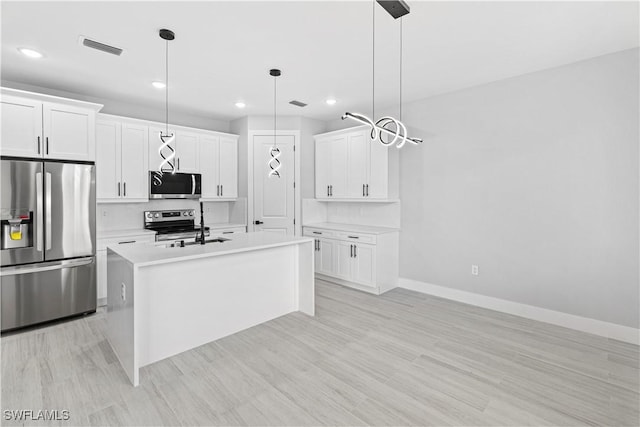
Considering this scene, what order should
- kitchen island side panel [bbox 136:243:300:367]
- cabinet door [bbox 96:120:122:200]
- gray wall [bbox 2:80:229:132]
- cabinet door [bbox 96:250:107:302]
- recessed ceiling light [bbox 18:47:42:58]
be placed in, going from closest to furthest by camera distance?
kitchen island side panel [bbox 136:243:300:367] → recessed ceiling light [bbox 18:47:42:58] → cabinet door [bbox 96:250:107:302] → gray wall [bbox 2:80:229:132] → cabinet door [bbox 96:120:122:200]

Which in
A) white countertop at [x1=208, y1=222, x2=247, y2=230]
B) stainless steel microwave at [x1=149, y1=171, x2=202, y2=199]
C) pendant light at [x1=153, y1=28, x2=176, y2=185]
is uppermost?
pendant light at [x1=153, y1=28, x2=176, y2=185]

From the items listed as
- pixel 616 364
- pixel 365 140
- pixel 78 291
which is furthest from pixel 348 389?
pixel 365 140

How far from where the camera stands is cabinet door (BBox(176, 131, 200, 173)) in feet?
15.9

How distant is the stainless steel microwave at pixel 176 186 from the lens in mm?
4605

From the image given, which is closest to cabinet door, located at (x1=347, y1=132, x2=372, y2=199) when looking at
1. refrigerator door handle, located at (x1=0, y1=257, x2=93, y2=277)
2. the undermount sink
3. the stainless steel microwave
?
the undermount sink

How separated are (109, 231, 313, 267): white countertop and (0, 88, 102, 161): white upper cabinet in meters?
1.50

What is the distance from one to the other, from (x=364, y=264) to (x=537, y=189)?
89.8 inches

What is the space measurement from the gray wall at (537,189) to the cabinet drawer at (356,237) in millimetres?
688

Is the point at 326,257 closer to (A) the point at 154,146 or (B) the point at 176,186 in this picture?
(B) the point at 176,186

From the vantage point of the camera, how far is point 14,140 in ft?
10.5

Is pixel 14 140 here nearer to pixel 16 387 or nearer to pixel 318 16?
pixel 16 387

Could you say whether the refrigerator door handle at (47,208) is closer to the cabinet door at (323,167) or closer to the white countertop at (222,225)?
the white countertop at (222,225)

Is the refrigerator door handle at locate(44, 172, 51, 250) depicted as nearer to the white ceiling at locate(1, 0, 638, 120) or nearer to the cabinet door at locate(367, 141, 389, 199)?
the white ceiling at locate(1, 0, 638, 120)

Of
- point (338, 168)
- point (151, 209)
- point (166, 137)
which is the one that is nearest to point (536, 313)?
point (338, 168)
